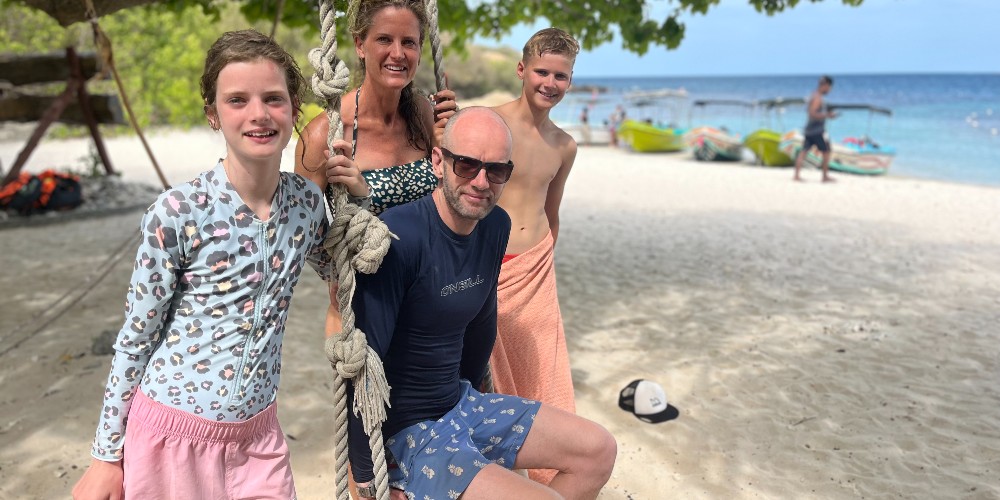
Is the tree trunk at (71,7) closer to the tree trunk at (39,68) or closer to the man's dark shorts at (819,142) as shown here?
the tree trunk at (39,68)

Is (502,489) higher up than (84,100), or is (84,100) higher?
(84,100)

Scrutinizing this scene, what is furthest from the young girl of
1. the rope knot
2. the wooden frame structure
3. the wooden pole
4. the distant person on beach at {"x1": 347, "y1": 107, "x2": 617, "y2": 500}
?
the wooden pole

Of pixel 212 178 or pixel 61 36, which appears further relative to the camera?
pixel 61 36

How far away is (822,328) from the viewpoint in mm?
5973

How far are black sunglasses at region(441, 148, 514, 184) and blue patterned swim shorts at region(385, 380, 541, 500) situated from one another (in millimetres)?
769

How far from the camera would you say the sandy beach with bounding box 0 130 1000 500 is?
381 cm

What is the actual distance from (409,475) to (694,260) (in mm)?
6622

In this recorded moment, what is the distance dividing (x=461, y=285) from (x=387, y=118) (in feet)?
2.54

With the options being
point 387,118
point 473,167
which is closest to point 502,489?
point 473,167

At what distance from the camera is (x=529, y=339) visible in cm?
316

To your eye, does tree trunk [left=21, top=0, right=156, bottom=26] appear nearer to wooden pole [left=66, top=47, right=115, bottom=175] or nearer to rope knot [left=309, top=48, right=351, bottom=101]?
rope knot [left=309, top=48, right=351, bottom=101]

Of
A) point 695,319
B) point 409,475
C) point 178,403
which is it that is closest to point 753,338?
point 695,319

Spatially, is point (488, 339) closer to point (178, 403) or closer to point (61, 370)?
point (178, 403)

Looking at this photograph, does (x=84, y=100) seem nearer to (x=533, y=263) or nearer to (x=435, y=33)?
(x=533, y=263)
